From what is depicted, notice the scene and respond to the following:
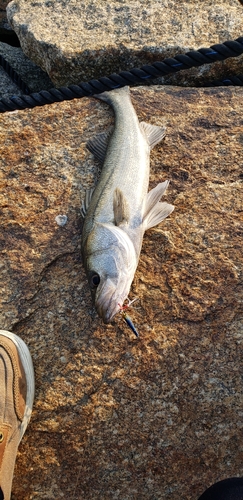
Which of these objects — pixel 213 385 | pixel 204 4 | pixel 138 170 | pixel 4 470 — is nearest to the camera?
pixel 4 470

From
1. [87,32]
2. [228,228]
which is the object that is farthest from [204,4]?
[228,228]

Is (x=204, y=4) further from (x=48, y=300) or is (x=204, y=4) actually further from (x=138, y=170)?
(x=48, y=300)

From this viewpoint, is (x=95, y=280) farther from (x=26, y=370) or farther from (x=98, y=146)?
(x=98, y=146)

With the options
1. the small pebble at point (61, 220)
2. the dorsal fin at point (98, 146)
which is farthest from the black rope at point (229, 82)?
the small pebble at point (61, 220)

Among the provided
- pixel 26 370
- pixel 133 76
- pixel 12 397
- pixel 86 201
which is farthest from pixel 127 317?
pixel 133 76

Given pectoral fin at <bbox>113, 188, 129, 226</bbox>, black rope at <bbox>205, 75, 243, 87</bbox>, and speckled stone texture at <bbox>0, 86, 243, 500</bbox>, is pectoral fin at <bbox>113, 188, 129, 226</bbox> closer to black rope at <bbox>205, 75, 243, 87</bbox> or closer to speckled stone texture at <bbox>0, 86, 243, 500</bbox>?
speckled stone texture at <bbox>0, 86, 243, 500</bbox>

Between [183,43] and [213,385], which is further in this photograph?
[183,43]

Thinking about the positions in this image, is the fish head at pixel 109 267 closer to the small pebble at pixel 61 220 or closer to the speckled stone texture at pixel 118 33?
the small pebble at pixel 61 220
